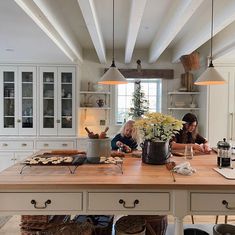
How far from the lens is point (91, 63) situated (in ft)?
17.2

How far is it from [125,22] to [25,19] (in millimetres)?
1626

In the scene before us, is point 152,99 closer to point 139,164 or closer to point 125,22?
point 125,22

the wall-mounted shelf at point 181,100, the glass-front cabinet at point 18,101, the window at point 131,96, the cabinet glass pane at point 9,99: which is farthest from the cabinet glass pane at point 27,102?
the wall-mounted shelf at point 181,100

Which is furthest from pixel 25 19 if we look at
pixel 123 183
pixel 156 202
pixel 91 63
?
pixel 91 63

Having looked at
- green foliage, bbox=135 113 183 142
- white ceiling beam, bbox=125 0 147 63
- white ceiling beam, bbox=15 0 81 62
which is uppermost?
white ceiling beam, bbox=125 0 147 63

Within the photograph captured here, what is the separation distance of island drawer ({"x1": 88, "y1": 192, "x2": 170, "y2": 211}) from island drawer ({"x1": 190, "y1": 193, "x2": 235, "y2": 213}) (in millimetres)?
168

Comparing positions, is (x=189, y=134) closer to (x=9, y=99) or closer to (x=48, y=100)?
(x=48, y=100)

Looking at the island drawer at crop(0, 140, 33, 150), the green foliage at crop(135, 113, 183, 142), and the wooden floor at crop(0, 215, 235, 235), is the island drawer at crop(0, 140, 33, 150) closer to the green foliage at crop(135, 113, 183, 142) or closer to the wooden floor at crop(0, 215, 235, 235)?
the wooden floor at crop(0, 215, 235, 235)

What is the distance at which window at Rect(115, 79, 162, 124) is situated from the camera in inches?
212

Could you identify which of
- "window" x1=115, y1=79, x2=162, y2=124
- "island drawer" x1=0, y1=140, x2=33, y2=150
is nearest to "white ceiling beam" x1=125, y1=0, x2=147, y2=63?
"window" x1=115, y1=79, x2=162, y2=124

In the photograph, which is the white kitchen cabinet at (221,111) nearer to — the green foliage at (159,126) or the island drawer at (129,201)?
the green foliage at (159,126)

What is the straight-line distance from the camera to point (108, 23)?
3.62 m

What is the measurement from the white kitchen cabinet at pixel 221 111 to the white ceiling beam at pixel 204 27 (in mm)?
888

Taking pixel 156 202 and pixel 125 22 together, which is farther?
pixel 125 22
